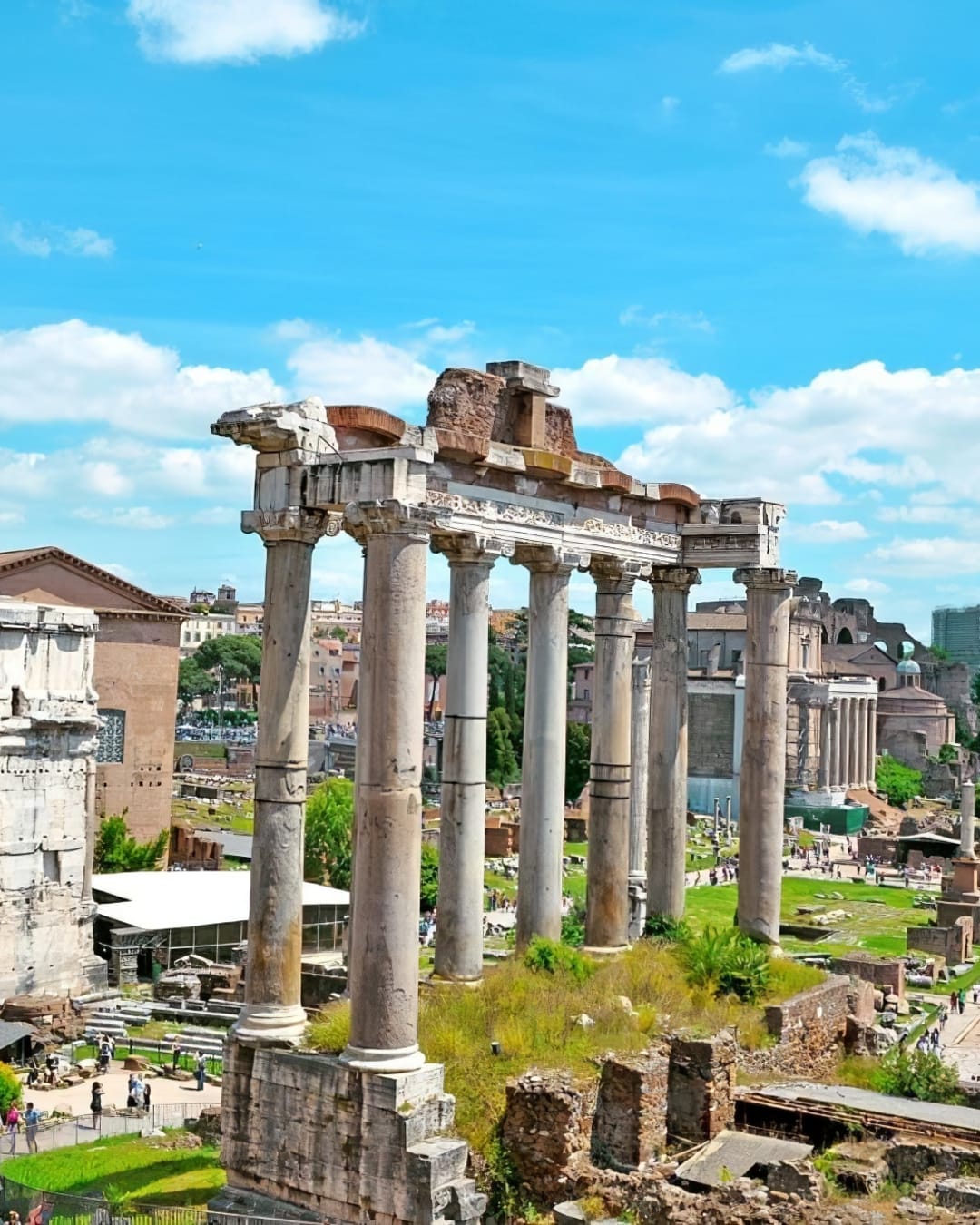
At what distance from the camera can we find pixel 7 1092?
925 inches

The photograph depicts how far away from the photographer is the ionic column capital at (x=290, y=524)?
1317 cm

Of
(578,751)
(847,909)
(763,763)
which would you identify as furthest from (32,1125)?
(578,751)

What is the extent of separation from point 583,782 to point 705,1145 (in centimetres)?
5657

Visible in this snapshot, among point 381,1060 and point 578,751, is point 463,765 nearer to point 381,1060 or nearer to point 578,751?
point 381,1060

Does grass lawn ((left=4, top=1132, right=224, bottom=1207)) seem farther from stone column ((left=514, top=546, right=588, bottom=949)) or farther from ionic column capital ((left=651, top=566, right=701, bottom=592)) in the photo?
ionic column capital ((left=651, top=566, right=701, bottom=592))

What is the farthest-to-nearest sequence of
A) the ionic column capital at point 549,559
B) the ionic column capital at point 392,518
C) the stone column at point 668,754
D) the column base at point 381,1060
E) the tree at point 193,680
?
1. the tree at point 193,680
2. the stone column at point 668,754
3. the ionic column capital at point 549,559
4. the ionic column capital at point 392,518
5. the column base at point 381,1060

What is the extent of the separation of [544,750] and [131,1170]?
736 centimetres

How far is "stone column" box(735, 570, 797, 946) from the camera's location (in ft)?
57.6

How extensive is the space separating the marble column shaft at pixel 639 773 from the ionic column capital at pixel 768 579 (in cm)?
771

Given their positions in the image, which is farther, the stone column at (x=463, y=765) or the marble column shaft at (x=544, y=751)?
the marble column shaft at (x=544, y=751)

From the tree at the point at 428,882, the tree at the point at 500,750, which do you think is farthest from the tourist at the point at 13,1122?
the tree at the point at 500,750

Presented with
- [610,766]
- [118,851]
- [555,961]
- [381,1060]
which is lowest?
[118,851]

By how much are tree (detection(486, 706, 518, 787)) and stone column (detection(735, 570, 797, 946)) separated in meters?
53.3

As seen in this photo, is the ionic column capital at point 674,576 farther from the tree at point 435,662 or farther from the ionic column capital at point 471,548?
the tree at point 435,662
